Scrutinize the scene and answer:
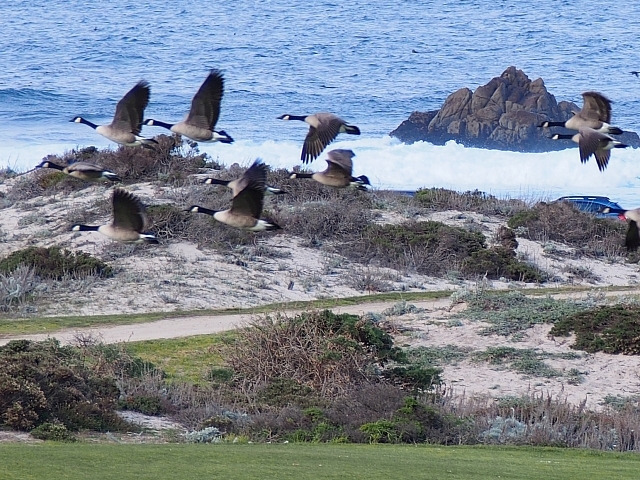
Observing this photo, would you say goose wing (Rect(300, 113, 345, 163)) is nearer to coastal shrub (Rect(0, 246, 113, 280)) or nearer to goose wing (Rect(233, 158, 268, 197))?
goose wing (Rect(233, 158, 268, 197))

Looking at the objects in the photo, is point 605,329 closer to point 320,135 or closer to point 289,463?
point 320,135

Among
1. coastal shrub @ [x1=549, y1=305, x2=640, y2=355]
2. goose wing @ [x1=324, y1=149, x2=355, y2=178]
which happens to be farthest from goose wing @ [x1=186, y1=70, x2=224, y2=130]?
coastal shrub @ [x1=549, y1=305, x2=640, y2=355]

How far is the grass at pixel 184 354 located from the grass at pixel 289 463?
582 cm

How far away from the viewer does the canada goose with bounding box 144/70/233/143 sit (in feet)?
38.5

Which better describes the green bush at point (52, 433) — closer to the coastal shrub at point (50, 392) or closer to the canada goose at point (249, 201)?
the coastal shrub at point (50, 392)

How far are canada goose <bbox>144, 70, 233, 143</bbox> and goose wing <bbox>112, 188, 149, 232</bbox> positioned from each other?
2.73 ft

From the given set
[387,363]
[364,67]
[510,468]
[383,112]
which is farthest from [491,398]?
[364,67]

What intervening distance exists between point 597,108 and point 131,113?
15.8 ft

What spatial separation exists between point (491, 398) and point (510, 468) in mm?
6632

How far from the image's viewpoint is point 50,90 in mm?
63062

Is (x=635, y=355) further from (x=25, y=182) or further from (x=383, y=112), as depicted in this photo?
(x=383, y=112)

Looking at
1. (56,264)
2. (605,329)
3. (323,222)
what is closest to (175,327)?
(56,264)

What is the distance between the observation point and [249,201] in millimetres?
11164

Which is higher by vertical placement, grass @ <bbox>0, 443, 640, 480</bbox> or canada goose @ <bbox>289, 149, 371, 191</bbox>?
canada goose @ <bbox>289, 149, 371, 191</bbox>
